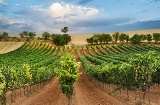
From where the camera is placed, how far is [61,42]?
581ft

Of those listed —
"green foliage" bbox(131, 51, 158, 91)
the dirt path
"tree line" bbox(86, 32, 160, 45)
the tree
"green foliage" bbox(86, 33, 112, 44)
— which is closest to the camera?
"green foliage" bbox(131, 51, 158, 91)

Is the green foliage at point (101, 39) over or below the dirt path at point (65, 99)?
over

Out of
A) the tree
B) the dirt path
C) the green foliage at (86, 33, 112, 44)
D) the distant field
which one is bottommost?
the dirt path

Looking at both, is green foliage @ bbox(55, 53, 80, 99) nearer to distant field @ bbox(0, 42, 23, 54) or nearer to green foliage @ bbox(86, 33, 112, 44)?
green foliage @ bbox(86, 33, 112, 44)

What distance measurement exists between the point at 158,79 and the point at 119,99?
25.3ft

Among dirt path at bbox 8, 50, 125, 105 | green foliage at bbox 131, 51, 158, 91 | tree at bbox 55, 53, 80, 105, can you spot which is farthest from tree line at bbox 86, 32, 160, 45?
tree at bbox 55, 53, 80, 105

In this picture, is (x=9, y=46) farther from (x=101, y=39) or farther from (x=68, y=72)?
(x=68, y=72)

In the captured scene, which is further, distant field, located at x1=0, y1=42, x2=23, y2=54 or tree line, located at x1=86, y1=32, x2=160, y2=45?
distant field, located at x1=0, y1=42, x2=23, y2=54

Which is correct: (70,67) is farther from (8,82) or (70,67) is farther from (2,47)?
(2,47)

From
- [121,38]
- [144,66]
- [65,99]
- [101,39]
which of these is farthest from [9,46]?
[144,66]

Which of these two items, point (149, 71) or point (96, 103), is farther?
point (96, 103)

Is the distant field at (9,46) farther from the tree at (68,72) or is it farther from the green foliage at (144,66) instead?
the green foliage at (144,66)

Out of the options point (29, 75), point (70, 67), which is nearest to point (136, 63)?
point (70, 67)

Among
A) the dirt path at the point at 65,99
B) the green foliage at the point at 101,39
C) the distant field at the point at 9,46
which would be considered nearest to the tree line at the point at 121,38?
the green foliage at the point at 101,39
